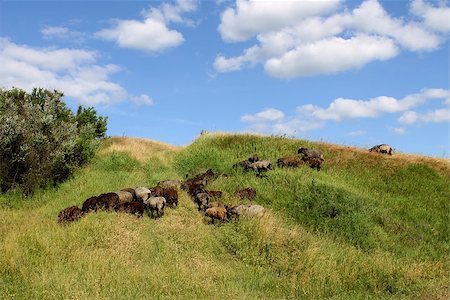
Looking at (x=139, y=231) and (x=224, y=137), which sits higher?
(x=224, y=137)

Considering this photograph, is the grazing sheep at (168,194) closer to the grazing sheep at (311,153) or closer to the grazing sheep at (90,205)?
the grazing sheep at (90,205)

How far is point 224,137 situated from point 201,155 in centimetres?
335

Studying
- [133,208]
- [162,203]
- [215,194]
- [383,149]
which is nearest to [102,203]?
[133,208]

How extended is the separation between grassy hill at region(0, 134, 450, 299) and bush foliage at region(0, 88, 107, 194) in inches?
45.4

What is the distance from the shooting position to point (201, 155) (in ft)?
97.6

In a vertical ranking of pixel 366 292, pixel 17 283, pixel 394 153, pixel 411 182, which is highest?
pixel 394 153

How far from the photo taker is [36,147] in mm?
25812

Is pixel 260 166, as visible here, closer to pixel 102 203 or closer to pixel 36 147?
pixel 102 203

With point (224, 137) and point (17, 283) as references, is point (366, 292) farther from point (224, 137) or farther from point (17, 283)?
point (224, 137)

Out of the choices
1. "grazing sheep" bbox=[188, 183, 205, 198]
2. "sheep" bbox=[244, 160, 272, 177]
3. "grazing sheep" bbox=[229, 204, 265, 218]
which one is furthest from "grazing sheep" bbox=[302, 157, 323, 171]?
"grazing sheep" bbox=[229, 204, 265, 218]

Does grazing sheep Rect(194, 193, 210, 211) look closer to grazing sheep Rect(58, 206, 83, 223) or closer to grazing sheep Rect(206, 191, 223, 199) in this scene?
grazing sheep Rect(206, 191, 223, 199)

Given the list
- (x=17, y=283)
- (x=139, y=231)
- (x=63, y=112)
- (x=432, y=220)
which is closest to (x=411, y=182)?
(x=432, y=220)

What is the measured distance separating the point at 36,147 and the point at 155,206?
11331 millimetres

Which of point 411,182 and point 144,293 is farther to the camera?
point 411,182
